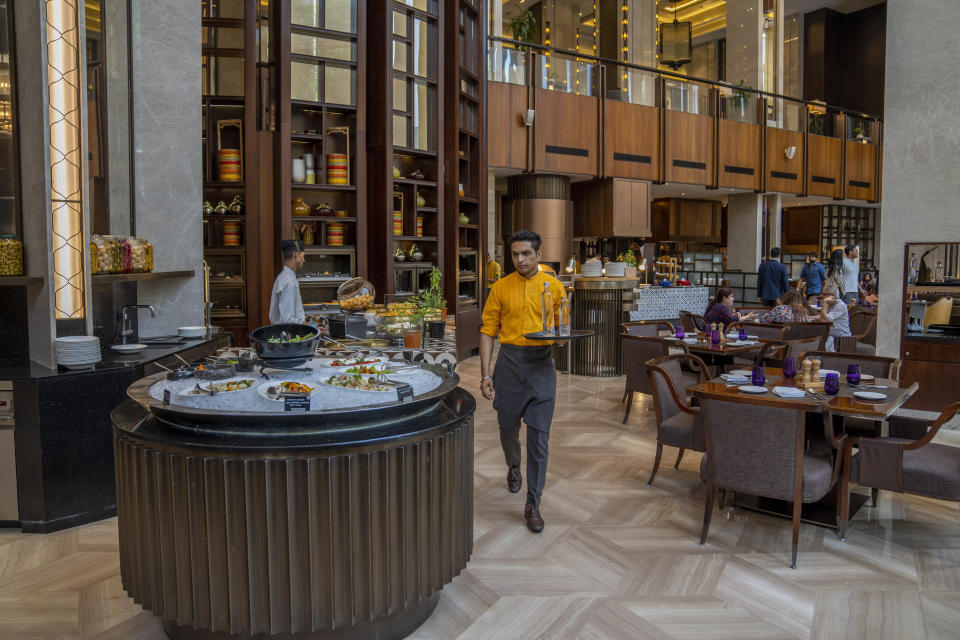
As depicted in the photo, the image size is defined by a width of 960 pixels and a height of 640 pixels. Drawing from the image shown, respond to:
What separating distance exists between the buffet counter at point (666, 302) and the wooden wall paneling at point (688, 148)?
278cm

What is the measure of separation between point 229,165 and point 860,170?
49.8ft

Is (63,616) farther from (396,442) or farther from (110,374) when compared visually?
(396,442)

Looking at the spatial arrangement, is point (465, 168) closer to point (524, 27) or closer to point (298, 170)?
point (298, 170)

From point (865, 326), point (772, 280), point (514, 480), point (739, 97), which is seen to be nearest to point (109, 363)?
point (514, 480)

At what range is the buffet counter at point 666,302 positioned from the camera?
10.4 meters

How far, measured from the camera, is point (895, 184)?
20.0 ft

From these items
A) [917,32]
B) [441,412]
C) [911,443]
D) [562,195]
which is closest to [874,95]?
[562,195]

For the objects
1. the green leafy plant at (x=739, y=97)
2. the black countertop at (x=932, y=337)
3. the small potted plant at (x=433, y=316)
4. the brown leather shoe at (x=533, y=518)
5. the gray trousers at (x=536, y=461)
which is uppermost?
the green leafy plant at (x=739, y=97)

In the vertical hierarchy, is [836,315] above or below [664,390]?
above

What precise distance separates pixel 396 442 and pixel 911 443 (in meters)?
2.57

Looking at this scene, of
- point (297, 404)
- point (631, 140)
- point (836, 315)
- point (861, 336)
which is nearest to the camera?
point (297, 404)

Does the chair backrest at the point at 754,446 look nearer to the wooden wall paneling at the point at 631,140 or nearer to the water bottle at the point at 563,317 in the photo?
the water bottle at the point at 563,317

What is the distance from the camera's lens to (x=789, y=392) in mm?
3516

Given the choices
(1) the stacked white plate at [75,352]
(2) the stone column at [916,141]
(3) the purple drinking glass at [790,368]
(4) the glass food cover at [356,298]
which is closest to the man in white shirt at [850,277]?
(2) the stone column at [916,141]
